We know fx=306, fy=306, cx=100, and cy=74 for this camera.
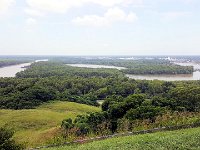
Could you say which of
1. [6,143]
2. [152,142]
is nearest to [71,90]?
[6,143]

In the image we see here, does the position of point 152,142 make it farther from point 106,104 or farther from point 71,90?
point 71,90

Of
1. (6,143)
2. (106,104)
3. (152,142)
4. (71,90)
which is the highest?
(152,142)

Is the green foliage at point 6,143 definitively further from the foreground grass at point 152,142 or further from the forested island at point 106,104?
the foreground grass at point 152,142

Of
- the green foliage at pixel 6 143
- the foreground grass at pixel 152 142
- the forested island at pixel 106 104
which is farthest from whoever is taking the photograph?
the forested island at pixel 106 104

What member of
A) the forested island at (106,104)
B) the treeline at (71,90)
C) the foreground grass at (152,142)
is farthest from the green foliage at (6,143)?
the treeline at (71,90)

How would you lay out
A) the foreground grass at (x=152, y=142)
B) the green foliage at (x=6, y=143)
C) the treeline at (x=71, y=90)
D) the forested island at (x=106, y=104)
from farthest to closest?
the treeline at (x=71, y=90), the forested island at (x=106, y=104), the green foliage at (x=6, y=143), the foreground grass at (x=152, y=142)

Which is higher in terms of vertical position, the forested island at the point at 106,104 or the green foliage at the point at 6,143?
the green foliage at the point at 6,143

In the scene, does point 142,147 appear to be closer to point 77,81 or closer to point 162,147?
point 162,147

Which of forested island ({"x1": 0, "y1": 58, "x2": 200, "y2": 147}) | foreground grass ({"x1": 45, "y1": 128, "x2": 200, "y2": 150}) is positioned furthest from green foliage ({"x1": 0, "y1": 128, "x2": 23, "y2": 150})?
foreground grass ({"x1": 45, "y1": 128, "x2": 200, "y2": 150})

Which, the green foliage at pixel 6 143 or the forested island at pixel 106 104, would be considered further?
the forested island at pixel 106 104
